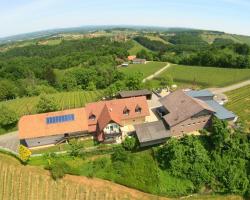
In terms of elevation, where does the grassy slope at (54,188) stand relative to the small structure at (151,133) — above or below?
below

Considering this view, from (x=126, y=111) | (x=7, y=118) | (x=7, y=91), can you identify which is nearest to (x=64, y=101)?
(x=7, y=118)

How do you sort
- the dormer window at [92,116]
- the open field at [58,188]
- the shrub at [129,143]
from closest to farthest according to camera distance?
the open field at [58,188], the shrub at [129,143], the dormer window at [92,116]

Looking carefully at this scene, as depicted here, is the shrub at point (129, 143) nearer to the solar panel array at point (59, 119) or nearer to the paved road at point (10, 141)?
the solar panel array at point (59, 119)

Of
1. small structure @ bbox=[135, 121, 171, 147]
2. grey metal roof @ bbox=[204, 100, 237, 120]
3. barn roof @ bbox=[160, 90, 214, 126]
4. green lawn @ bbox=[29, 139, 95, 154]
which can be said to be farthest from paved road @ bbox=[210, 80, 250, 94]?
green lawn @ bbox=[29, 139, 95, 154]

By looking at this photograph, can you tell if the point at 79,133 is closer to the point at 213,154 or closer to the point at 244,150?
the point at 213,154

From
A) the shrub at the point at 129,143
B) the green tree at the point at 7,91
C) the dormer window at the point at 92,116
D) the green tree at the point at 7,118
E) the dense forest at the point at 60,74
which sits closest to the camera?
the shrub at the point at 129,143

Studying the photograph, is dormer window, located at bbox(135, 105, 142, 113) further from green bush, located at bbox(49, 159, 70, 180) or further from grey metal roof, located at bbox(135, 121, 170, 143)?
green bush, located at bbox(49, 159, 70, 180)

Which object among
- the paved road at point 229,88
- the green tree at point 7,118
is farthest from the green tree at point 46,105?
the paved road at point 229,88
